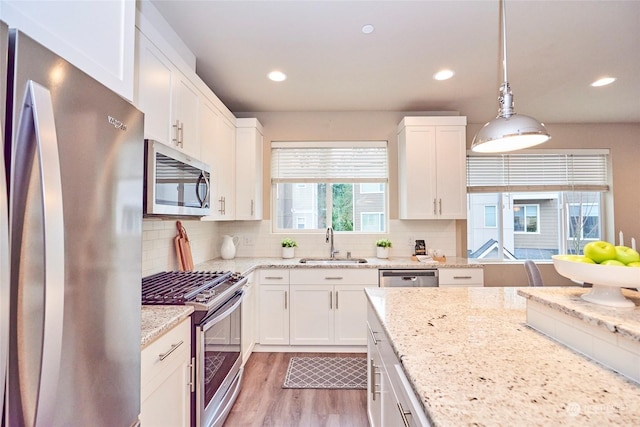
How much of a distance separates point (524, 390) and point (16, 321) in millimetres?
1139

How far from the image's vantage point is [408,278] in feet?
9.61

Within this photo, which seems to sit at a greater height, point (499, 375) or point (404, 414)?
point (499, 375)

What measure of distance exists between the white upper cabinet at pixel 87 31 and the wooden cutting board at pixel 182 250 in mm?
1570

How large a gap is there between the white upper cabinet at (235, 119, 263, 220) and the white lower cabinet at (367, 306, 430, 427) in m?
1.96

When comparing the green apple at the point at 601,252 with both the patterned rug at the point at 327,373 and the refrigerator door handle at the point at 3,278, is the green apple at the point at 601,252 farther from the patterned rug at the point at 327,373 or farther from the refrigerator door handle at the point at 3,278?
the patterned rug at the point at 327,373

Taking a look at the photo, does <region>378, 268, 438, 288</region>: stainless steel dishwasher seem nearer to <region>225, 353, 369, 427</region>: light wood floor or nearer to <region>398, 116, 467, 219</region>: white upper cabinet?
<region>398, 116, 467, 219</region>: white upper cabinet

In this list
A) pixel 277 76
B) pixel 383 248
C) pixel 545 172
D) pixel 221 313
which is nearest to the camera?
pixel 221 313

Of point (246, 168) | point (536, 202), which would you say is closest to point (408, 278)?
point (246, 168)

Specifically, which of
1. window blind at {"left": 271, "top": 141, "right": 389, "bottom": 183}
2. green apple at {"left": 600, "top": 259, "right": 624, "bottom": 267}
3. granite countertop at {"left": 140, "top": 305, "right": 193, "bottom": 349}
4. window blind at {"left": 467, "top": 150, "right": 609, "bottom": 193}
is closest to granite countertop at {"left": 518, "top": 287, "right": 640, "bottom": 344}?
green apple at {"left": 600, "top": 259, "right": 624, "bottom": 267}

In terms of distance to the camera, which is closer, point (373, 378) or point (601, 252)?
point (601, 252)

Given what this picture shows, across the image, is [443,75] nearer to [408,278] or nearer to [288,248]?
[408,278]

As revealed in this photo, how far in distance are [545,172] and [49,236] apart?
5.17 metres

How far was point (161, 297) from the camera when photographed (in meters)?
1.55

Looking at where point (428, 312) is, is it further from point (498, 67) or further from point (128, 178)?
point (498, 67)
